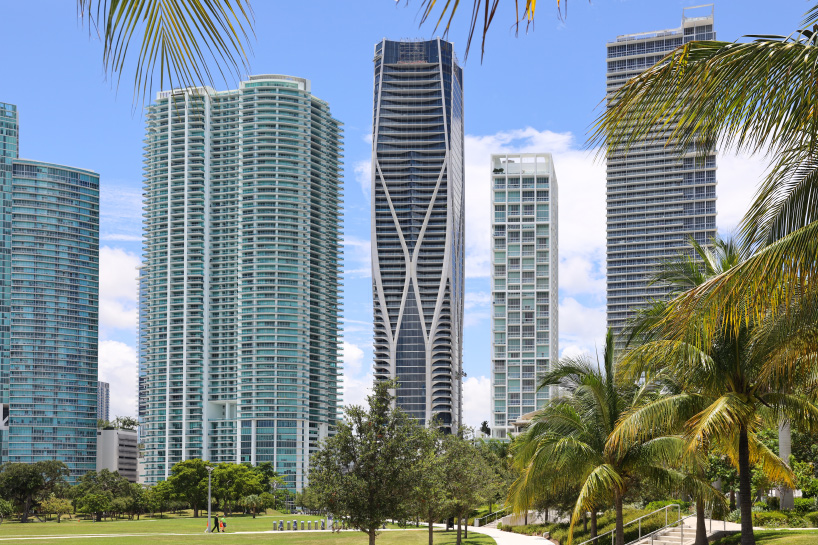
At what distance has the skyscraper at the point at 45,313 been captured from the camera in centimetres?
16875

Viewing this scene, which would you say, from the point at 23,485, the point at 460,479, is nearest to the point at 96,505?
the point at 23,485

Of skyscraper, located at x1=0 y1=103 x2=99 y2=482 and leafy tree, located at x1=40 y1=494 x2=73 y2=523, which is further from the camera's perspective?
skyscraper, located at x1=0 y1=103 x2=99 y2=482

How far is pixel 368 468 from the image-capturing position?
1178 inches

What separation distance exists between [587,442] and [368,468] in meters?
9.23

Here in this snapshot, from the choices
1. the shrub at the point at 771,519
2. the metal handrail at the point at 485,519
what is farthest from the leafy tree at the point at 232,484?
the shrub at the point at 771,519

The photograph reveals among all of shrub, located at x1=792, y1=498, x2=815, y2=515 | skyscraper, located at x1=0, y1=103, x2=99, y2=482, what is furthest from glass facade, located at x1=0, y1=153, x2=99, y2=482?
shrub, located at x1=792, y1=498, x2=815, y2=515

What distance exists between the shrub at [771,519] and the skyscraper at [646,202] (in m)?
141

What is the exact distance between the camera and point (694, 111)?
6.36 metres

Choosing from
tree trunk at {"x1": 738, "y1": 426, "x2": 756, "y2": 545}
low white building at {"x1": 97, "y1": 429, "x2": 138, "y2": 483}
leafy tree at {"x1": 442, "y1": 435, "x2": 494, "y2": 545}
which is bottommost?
low white building at {"x1": 97, "y1": 429, "x2": 138, "y2": 483}

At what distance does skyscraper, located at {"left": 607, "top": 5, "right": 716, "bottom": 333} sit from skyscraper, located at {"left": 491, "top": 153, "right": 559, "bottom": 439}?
1505 centimetres

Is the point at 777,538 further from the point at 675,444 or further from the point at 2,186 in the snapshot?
the point at 2,186

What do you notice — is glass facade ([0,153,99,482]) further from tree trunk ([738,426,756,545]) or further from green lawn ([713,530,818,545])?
tree trunk ([738,426,756,545])

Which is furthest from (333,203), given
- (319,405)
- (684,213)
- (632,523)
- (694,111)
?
(694,111)

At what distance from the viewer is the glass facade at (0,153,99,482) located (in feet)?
553
